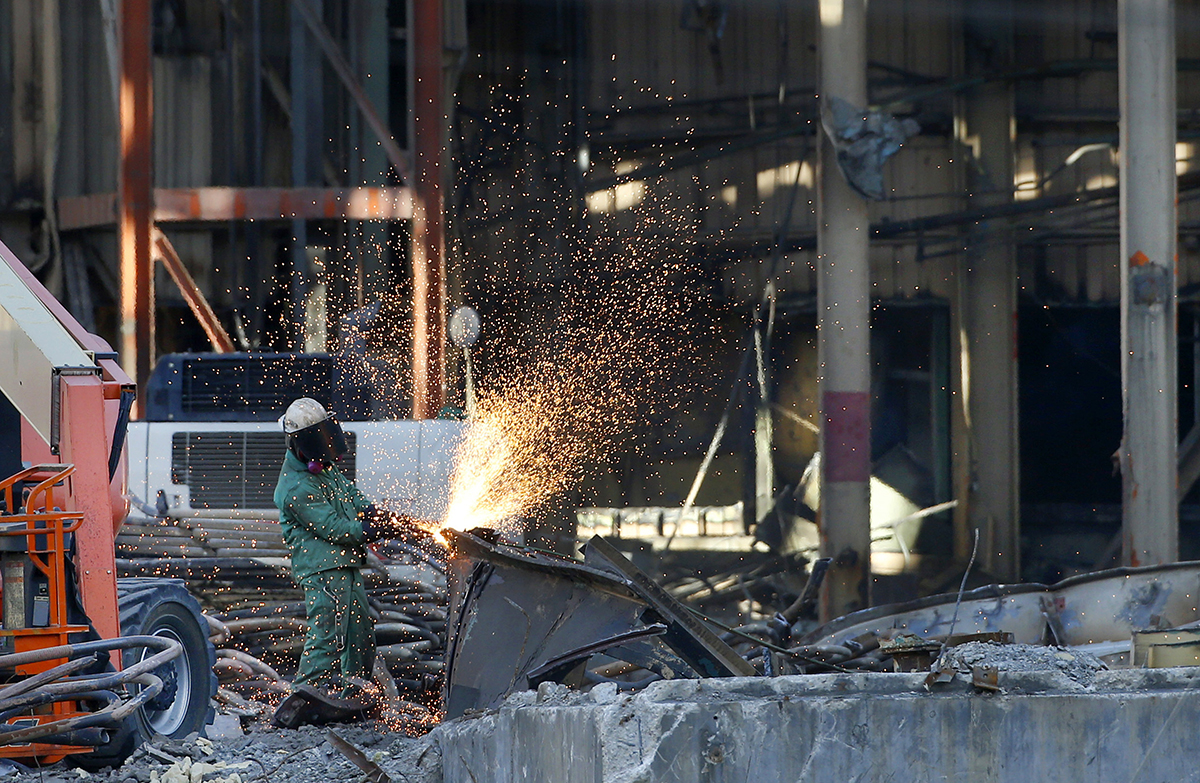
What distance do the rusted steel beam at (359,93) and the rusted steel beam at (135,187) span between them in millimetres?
1534

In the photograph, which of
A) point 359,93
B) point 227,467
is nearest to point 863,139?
point 359,93

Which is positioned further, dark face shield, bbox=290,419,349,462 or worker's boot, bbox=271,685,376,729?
dark face shield, bbox=290,419,349,462

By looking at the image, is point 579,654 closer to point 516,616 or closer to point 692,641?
point 692,641

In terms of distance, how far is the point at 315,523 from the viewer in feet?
21.3

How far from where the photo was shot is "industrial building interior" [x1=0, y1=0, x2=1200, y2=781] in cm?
1327

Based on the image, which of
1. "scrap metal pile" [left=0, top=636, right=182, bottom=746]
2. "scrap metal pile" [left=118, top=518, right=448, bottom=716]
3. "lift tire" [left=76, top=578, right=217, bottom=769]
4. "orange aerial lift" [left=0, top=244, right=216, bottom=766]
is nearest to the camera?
"scrap metal pile" [left=0, top=636, right=182, bottom=746]

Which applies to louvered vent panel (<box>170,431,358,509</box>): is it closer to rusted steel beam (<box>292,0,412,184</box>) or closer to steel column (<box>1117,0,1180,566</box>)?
rusted steel beam (<box>292,0,412,184</box>)

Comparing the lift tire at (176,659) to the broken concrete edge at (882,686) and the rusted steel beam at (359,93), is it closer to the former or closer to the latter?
the broken concrete edge at (882,686)

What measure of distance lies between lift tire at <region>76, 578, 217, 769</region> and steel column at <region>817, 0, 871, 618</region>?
618 cm

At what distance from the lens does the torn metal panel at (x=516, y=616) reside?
4129mm

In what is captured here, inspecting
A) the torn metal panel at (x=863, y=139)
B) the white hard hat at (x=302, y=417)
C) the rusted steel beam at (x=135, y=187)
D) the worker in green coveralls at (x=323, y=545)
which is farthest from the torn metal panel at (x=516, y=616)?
the rusted steel beam at (x=135, y=187)

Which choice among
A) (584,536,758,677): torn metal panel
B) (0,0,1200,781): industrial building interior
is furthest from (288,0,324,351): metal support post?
(584,536,758,677): torn metal panel

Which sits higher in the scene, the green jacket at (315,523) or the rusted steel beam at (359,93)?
Result: the rusted steel beam at (359,93)

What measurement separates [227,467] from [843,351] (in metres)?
5.17
